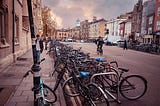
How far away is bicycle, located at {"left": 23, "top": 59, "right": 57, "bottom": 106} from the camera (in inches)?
177

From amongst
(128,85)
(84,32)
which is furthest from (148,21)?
(84,32)

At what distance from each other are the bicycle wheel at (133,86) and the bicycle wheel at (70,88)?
132 centimetres

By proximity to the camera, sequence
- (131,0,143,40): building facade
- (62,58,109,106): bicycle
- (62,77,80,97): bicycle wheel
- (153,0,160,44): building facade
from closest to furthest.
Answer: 1. (62,58,109,106): bicycle
2. (62,77,80,97): bicycle wheel
3. (153,0,160,44): building facade
4. (131,0,143,40): building facade

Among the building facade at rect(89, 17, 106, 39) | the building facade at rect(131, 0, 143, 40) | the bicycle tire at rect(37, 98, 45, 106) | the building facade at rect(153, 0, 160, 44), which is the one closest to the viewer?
the bicycle tire at rect(37, 98, 45, 106)

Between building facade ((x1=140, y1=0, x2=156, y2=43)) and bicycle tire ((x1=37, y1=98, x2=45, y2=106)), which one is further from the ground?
building facade ((x1=140, y1=0, x2=156, y2=43))

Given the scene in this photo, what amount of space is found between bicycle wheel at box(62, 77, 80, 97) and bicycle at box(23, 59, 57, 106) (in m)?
0.80

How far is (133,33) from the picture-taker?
Answer: 6631 cm

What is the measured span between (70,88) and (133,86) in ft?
6.25

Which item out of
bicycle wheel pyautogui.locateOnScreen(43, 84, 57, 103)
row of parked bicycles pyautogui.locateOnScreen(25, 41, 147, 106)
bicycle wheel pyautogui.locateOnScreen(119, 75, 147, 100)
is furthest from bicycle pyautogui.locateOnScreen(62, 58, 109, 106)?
bicycle wheel pyautogui.locateOnScreen(119, 75, 147, 100)

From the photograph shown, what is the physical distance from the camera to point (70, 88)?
23.0 ft

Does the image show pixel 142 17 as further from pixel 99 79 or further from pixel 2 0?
pixel 99 79

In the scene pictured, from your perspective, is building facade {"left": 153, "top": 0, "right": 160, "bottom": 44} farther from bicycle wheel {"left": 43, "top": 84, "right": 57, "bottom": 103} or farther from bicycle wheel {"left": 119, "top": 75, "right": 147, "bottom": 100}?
bicycle wheel {"left": 43, "top": 84, "right": 57, "bottom": 103}

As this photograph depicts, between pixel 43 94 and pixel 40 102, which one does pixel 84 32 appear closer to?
pixel 43 94

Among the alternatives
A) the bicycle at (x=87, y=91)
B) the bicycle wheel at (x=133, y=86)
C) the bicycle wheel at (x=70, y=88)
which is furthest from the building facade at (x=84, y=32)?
the bicycle at (x=87, y=91)
